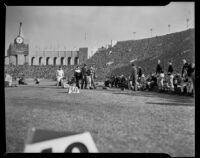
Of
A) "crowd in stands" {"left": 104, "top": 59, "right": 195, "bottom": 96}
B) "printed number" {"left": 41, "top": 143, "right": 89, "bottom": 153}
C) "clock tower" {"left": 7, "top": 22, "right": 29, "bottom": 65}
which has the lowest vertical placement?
"printed number" {"left": 41, "top": 143, "right": 89, "bottom": 153}

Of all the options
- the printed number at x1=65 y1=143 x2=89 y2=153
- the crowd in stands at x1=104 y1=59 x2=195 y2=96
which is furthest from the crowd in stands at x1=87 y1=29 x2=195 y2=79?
the printed number at x1=65 y1=143 x2=89 y2=153

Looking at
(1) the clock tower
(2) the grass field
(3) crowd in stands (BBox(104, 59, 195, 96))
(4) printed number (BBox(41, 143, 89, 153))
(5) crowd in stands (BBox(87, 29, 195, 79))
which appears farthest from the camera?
(5) crowd in stands (BBox(87, 29, 195, 79))

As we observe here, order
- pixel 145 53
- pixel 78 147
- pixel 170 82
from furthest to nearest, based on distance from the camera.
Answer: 1. pixel 145 53
2. pixel 170 82
3. pixel 78 147

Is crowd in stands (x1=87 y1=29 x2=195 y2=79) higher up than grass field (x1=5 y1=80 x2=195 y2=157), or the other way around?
crowd in stands (x1=87 y1=29 x2=195 y2=79)

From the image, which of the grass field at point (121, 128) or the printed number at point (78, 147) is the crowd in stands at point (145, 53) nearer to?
the grass field at point (121, 128)

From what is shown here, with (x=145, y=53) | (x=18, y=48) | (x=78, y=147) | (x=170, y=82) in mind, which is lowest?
(x=78, y=147)

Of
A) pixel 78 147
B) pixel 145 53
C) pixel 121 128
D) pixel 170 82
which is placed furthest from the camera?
pixel 145 53

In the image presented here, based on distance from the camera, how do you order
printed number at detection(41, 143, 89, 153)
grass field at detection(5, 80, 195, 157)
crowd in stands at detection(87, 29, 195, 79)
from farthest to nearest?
crowd in stands at detection(87, 29, 195, 79)
grass field at detection(5, 80, 195, 157)
printed number at detection(41, 143, 89, 153)

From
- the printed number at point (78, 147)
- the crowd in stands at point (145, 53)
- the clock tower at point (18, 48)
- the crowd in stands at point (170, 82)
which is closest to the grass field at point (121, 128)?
the printed number at point (78, 147)

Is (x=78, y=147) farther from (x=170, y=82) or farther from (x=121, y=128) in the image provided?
(x=170, y=82)

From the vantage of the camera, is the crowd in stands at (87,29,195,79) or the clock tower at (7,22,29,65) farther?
the crowd in stands at (87,29,195,79)

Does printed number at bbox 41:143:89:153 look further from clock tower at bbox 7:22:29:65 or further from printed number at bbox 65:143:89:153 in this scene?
clock tower at bbox 7:22:29:65

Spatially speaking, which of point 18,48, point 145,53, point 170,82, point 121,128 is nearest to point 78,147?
point 121,128
